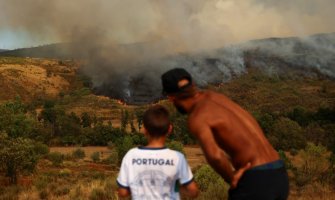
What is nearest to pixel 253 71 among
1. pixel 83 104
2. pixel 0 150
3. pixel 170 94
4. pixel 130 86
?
pixel 130 86

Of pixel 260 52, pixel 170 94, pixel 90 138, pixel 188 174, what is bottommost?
pixel 90 138

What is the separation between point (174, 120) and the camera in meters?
52.0

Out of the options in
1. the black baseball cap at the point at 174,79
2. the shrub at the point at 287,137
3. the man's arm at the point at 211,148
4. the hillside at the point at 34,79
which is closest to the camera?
the man's arm at the point at 211,148

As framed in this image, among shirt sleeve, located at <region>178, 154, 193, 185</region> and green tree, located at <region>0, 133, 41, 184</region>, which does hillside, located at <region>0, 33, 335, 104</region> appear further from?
shirt sleeve, located at <region>178, 154, 193, 185</region>

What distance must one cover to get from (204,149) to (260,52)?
153 metres

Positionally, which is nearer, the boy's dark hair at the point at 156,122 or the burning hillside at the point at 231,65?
the boy's dark hair at the point at 156,122

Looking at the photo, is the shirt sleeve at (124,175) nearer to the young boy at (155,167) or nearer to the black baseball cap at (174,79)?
the young boy at (155,167)

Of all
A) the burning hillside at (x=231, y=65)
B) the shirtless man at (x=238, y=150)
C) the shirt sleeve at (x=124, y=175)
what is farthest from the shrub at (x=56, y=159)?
the burning hillside at (x=231, y=65)

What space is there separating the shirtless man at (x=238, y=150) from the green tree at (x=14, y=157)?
1636 cm

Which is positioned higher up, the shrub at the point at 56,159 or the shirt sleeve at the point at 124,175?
the shirt sleeve at the point at 124,175

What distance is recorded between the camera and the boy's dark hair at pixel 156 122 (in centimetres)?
331

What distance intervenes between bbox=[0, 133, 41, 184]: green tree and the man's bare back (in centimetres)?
1636

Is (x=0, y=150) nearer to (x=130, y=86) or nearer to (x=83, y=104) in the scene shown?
(x=83, y=104)

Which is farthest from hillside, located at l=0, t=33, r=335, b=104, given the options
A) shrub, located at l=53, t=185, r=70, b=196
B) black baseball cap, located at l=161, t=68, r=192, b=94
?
black baseball cap, located at l=161, t=68, r=192, b=94
